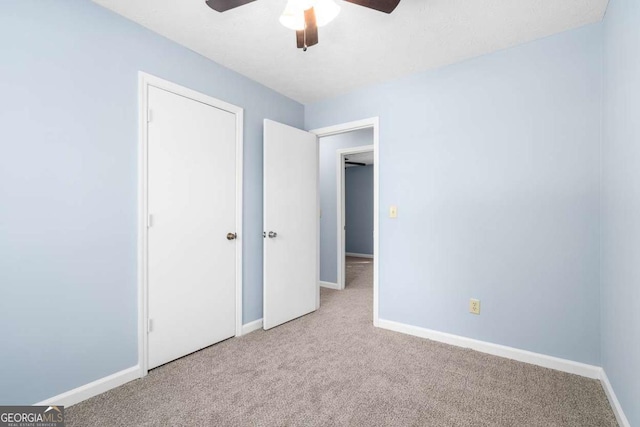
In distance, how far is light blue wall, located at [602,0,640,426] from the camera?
4.55ft

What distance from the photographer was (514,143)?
2283mm

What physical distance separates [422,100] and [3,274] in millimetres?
3177

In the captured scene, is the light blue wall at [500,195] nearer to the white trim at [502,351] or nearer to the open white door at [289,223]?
the white trim at [502,351]

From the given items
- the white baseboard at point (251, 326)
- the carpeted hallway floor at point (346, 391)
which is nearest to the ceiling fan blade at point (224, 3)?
the carpeted hallway floor at point (346, 391)

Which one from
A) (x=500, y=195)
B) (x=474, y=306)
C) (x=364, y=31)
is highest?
(x=364, y=31)

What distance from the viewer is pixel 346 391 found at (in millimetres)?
1858

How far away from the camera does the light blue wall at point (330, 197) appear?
4.43 m

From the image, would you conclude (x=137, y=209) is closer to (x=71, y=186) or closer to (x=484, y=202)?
(x=71, y=186)

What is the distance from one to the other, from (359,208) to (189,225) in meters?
5.95

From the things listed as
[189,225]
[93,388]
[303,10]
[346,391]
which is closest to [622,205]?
[346,391]

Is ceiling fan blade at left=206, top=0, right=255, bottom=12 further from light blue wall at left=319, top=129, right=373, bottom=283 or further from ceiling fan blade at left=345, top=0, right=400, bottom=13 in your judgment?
light blue wall at left=319, top=129, right=373, bottom=283

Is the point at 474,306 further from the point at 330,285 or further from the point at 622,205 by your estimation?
the point at 330,285

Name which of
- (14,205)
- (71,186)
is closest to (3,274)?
(14,205)

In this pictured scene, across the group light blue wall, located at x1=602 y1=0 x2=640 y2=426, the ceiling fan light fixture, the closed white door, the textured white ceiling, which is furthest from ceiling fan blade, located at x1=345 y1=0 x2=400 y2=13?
the closed white door
